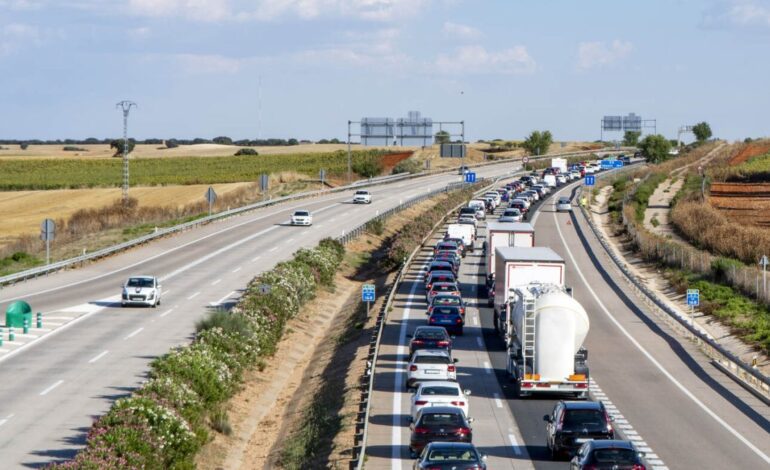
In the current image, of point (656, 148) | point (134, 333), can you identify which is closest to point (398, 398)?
point (134, 333)

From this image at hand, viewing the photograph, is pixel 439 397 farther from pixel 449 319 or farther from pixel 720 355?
pixel 449 319

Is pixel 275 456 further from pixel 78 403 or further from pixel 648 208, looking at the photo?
pixel 648 208

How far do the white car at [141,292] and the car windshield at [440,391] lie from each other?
26.4 metres

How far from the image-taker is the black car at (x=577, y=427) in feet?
89.1

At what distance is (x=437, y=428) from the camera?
27438 mm

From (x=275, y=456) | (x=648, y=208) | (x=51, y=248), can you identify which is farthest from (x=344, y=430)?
(x=648, y=208)

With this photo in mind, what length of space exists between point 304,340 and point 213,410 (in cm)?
1837

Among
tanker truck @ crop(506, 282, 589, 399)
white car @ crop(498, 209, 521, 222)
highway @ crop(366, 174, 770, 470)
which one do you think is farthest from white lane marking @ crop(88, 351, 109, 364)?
white car @ crop(498, 209, 521, 222)

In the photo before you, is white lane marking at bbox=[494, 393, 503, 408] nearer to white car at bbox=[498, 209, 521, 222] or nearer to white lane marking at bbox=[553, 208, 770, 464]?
white lane marking at bbox=[553, 208, 770, 464]

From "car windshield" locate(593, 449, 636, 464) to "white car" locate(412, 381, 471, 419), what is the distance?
23.9 feet

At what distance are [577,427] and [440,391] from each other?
4758 millimetres

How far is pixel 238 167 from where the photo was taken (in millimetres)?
193625

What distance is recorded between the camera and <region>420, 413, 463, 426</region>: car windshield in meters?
27.6

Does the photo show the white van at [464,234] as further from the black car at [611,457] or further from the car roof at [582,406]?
the black car at [611,457]
